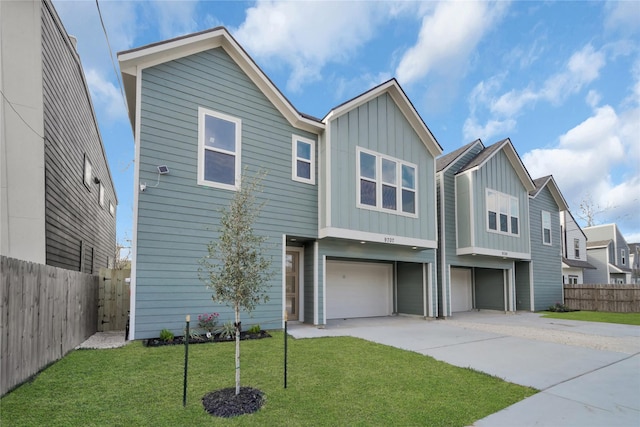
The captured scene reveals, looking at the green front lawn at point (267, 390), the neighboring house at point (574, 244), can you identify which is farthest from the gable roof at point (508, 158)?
the neighboring house at point (574, 244)

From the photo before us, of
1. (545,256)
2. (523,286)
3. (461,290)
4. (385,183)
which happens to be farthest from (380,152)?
(545,256)

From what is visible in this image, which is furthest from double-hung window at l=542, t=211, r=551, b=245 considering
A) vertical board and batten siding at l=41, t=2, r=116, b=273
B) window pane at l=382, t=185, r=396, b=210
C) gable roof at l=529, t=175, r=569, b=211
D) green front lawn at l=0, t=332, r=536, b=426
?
vertical board and batten siding at l=41, t=2, r=116, b=273

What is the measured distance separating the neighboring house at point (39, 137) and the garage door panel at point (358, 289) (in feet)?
25.8

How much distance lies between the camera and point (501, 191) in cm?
1429

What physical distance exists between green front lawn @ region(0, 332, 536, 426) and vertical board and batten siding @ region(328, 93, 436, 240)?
433 cm

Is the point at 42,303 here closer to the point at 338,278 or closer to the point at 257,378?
the point at 257,378

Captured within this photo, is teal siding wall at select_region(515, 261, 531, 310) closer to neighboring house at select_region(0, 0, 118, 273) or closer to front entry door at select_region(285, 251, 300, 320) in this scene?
front entry door at select_region(285, 251, 300, 320)

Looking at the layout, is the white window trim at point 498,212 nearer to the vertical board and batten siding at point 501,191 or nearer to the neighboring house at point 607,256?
the vertical board and batten siding at point 501,191

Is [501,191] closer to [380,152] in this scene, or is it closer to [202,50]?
[380,152]

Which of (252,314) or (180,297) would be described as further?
(252,314)

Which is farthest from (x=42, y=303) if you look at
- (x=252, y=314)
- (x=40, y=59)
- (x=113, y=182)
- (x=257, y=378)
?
(x=113, y=182)

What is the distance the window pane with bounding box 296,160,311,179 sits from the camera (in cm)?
961

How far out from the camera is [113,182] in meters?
18.2

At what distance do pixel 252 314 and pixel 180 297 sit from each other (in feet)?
5.75
